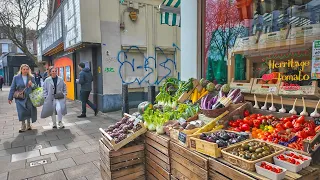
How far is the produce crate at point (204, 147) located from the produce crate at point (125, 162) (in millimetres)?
1066

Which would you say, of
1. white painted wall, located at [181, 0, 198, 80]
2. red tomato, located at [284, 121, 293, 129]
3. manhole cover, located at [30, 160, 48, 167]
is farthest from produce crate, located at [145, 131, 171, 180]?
white painted wall, located at [181, 0, 198, 80]

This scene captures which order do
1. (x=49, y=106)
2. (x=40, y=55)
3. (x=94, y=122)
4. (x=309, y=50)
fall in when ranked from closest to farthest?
(x=309, y=50)
(x=49, y=106)
(x=94, y=122)
(x=40, y=55)

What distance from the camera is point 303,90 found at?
2.99 metres

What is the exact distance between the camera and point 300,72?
10.7 ft

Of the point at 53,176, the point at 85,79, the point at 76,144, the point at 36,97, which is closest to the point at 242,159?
the point at 53,176

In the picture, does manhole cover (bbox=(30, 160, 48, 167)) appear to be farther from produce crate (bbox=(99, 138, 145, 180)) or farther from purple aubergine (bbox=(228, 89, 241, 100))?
purple aubergine (bbox=(228, 89, 241, 100))

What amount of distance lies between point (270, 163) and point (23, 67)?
20.4 ft

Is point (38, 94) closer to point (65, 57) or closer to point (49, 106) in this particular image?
point (49, 106)

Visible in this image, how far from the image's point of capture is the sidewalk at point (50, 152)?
12.5 ft

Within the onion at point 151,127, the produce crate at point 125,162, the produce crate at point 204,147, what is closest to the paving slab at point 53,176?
the produce crate at point 125,162

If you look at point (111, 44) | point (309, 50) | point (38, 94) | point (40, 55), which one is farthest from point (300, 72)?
point (40, 55)

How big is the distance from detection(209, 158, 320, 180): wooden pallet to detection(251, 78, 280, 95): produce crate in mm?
1628

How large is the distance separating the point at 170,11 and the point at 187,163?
4.74m

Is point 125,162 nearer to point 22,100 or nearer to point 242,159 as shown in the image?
point 242,159
